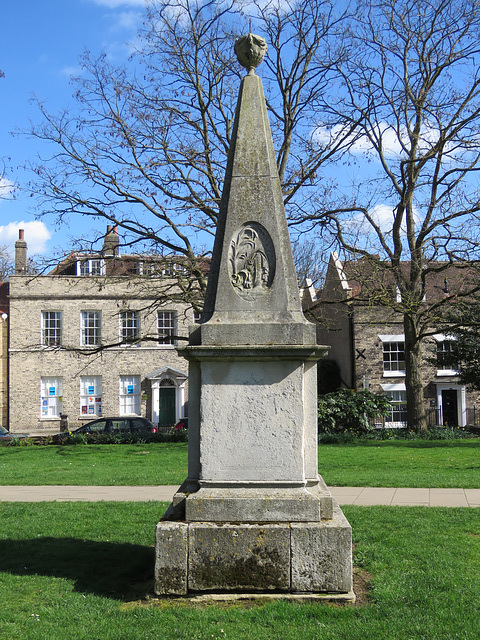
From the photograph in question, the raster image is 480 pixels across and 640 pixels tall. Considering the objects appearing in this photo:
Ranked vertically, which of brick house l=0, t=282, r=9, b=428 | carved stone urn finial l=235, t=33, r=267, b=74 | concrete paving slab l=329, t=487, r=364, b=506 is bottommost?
concrete paving slab l=329, t=487, r=364, b=506

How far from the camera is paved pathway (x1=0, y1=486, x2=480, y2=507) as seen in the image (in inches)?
374

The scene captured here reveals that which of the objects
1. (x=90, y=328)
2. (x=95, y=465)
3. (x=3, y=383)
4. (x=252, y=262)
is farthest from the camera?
(x=90, y=328)

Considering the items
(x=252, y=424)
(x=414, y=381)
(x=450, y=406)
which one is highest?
(x=414, y=381)

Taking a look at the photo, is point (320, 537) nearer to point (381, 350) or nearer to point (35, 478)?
point (35, 478)

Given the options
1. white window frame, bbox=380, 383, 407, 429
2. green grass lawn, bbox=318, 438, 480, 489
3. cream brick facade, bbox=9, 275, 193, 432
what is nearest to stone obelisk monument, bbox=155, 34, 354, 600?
green grass lawn, bbox=318, 438, 480, 489

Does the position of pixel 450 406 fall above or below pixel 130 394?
below

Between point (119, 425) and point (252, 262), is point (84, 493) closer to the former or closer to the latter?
point (252, 262)

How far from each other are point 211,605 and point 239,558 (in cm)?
41

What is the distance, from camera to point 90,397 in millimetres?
33781

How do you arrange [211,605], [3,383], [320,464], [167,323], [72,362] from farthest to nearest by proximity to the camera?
[167,323], [72,362], [3,383], [320,464], [211,605]

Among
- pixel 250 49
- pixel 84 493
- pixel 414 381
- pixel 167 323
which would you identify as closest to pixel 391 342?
pixel 414 381

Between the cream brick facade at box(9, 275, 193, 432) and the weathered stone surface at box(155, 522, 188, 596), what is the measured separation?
28.3 m

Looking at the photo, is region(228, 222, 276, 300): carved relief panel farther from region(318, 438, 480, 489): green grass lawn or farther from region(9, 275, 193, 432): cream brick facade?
region(9, 275, 193, 432): cream brick facade

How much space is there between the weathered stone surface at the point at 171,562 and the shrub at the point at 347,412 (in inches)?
692
